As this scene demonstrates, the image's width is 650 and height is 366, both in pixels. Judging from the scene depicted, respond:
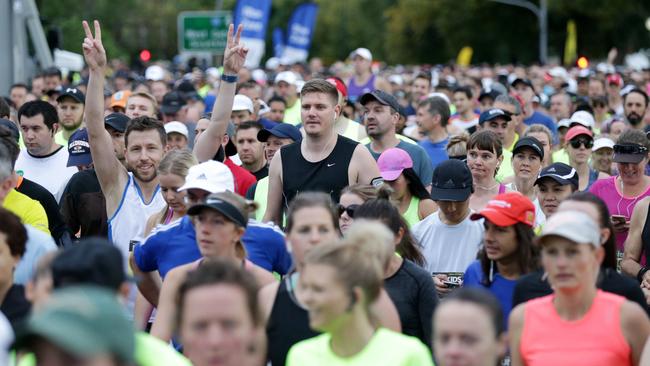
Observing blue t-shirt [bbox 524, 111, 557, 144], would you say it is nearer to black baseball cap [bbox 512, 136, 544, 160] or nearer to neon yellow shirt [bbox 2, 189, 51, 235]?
black baseball cap [bbox 512, 136, 544, 160]

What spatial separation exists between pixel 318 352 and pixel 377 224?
771 millimetres

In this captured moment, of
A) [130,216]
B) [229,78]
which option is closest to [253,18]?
[229,78]

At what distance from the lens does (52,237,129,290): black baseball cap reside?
15.5 feet

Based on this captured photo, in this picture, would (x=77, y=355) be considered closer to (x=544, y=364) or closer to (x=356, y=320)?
(x=356, y=320)

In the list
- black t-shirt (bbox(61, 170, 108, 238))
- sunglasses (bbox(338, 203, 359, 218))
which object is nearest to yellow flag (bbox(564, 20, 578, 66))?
black t-shirt (bbox(61, 170, 108, 238))

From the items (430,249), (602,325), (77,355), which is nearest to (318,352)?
(602,325)

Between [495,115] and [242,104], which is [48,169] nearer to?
[242,104]

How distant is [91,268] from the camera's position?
474 cm

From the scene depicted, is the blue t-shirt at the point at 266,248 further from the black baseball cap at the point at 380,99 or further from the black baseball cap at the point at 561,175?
the black baseball cap at the point at 380,99

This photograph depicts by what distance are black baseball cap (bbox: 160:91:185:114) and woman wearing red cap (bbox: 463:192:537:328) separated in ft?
26.0

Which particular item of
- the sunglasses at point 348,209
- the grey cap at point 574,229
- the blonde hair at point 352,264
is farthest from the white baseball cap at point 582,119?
the blonde hair at point 352,264

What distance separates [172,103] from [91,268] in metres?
9.92

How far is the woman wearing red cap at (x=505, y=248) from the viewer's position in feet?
22.6

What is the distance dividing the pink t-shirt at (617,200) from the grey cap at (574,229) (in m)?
3.88
